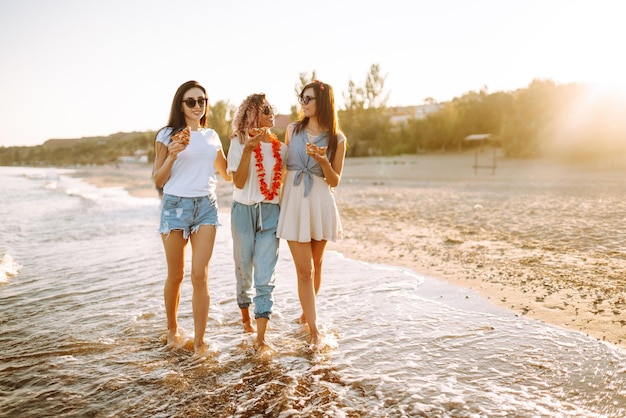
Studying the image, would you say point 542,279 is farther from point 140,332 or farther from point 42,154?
point 42,154

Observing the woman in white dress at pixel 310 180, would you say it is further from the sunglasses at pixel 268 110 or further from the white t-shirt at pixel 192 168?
the white t-shirt at pixel 192 168

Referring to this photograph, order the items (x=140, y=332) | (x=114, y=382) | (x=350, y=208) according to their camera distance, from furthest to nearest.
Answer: (x=350, y=208), (x=140, y=332), (x=114, y=382)

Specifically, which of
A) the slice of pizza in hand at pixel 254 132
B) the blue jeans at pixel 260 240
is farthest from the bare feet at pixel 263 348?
the slice of pizza in hand at pixel 254 132

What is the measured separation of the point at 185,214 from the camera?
155 inches

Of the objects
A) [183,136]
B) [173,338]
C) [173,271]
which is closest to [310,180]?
[183,136]

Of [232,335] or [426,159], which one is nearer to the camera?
[232,335]

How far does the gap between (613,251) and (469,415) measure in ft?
17.6

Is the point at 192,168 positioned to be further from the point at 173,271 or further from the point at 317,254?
the point at 317,254

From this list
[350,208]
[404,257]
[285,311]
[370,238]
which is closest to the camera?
[285,311]

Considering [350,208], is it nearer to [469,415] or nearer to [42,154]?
[469,415]

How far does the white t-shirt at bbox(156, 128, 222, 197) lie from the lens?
394 cm

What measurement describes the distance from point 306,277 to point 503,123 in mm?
30057

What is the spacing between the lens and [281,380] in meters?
3.78

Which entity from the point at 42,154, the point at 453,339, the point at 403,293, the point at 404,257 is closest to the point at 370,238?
the point at 404,257
